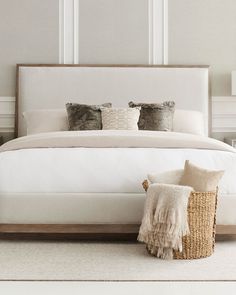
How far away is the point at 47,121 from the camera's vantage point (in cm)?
450


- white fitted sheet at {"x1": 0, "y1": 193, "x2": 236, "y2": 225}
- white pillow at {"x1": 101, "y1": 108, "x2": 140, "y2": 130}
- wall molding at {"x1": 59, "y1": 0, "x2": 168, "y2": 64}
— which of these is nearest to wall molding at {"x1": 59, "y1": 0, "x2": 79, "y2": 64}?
wall molding at {"x1": 59, "y1": 0, "x2": 168, "y2": 64}

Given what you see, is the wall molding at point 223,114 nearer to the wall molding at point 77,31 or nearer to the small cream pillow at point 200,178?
the wall molding at point 77,31

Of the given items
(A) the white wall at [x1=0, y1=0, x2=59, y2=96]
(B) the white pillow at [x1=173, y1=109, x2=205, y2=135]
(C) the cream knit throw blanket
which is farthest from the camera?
(A) the white wall at [x1=0, y1=0, x2=59, y2=96]

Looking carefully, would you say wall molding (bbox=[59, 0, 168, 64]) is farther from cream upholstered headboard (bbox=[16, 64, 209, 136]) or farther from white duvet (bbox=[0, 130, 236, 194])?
white duvet (bbox=[0, 130, 236, 194])

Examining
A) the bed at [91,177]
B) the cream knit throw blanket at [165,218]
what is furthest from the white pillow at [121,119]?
the cream knit throw blanket at [165,218]

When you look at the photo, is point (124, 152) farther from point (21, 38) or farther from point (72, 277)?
point (21, 38)

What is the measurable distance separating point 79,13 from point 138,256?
3080mm

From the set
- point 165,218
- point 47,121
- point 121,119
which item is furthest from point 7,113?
point 165,218

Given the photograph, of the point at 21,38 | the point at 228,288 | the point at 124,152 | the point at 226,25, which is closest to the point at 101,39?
the point at 21,38

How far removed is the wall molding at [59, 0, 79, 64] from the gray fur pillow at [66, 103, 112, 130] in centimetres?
91

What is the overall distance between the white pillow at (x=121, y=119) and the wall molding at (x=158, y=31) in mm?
1067

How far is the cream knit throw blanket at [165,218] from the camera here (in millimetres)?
2529

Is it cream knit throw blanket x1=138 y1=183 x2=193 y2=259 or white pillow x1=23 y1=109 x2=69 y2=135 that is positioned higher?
white pillow x1=23 y1=109 x2=69 y2=135

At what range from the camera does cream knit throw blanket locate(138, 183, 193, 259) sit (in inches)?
99.6
